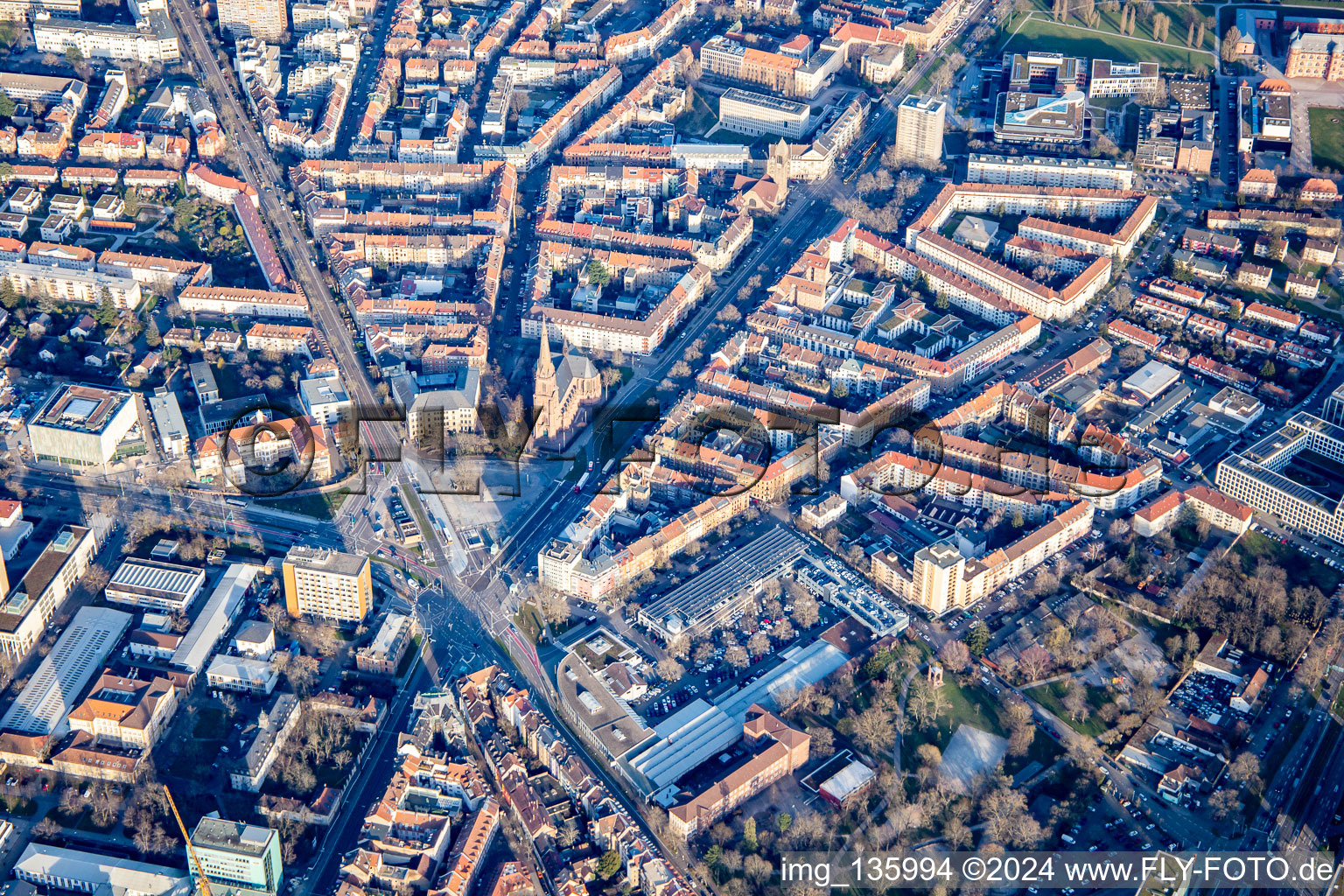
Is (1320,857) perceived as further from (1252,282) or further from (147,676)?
(147,676)

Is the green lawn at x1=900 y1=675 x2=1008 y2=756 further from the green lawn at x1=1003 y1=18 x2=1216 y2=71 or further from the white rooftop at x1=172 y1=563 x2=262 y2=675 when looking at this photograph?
the green lawn at x1=1003 y1=18 x2=1216 y2=71

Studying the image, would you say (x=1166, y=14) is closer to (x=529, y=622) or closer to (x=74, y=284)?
(x=529, y=622)

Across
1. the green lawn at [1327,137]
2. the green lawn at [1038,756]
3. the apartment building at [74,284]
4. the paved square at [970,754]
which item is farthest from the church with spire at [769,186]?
the green lawn at [1038,756]

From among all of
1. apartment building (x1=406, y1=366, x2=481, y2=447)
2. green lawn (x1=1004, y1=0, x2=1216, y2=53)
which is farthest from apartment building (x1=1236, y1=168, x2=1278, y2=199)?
apartment building (x1=406, y1=366, x2=481, y2=447)

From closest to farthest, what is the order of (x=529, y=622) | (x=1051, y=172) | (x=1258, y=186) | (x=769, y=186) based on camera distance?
(x=529, y=622), (x=1258, y=186), (x=769, y=186), (x=1051, y=172)

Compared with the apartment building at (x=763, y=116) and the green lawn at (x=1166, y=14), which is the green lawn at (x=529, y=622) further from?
the green lawn at (x=1166, y=14)

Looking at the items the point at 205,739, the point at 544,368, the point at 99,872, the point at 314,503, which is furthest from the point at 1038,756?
the point at 99,872
